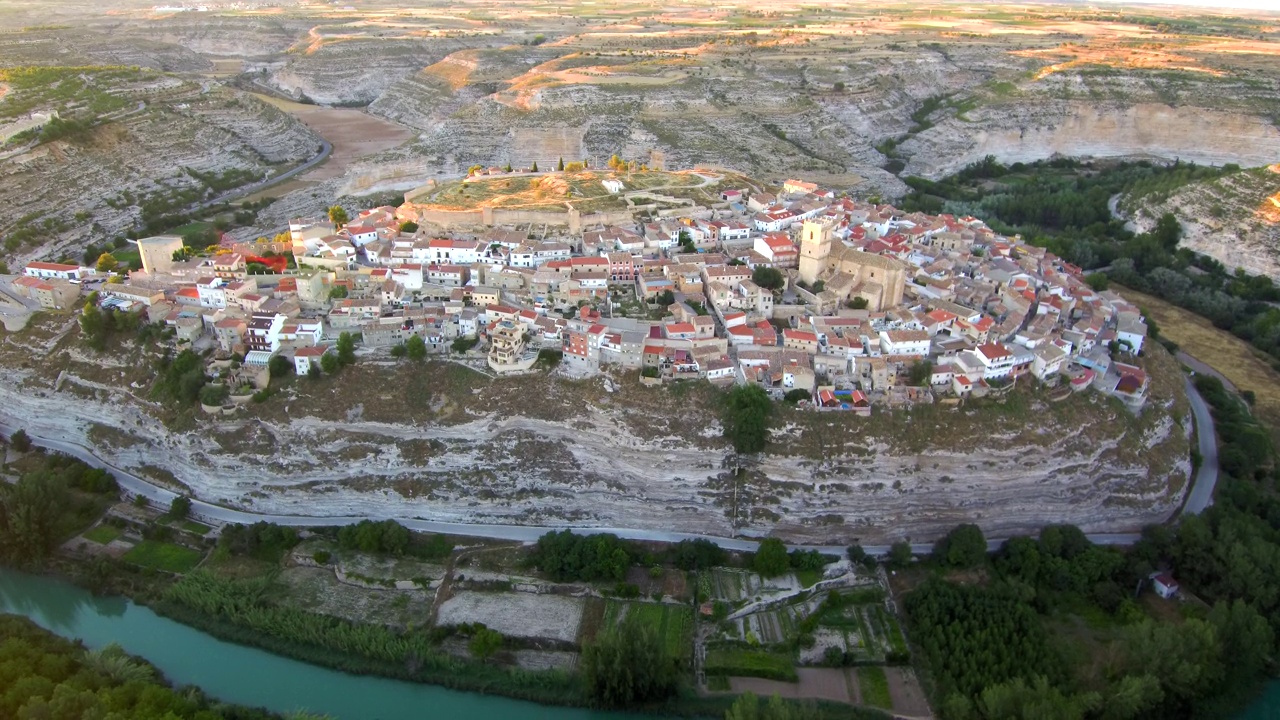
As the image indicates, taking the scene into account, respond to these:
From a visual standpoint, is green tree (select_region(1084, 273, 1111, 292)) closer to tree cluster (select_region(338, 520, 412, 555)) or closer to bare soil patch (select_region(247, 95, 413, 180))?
tree cluster (select_region(338, 520, 412, 555))

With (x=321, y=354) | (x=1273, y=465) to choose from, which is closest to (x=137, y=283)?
(x=321, y=354)

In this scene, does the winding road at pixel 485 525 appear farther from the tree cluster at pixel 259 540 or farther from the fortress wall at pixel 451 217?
the fortress wall at pixel 451 217

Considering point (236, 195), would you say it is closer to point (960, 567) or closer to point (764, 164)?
point (764, 164)

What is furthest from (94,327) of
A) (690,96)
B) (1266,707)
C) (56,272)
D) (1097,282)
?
(690,96)

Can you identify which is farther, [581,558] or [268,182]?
[268,182]

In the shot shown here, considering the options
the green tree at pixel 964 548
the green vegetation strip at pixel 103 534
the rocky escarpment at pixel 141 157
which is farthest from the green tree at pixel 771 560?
the rocky escarpment at pixel 141 157

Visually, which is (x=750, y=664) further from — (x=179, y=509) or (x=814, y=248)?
(x=179, y=509)
